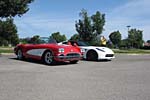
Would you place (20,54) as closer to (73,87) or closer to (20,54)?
(20,54)

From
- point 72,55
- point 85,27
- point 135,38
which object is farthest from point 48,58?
point 135,38

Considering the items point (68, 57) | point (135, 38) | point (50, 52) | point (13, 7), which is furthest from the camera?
point (135, 38)

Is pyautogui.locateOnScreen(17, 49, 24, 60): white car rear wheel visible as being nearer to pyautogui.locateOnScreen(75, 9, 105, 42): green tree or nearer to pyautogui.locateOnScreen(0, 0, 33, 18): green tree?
pyautogui.locateOnScreen(0, 0, 33, 18): green tree

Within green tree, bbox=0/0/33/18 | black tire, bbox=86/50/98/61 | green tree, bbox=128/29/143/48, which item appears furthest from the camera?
green tree, bbox=128/29/143/48

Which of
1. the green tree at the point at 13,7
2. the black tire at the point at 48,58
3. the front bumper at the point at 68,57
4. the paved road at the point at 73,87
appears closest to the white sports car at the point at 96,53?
the front bumper at the point at 68,57

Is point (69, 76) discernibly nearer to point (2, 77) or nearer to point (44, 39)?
point (2, 77)

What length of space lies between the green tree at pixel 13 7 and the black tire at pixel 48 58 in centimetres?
914

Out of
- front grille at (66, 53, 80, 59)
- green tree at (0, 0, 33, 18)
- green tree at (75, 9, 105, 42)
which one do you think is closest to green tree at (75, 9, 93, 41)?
green tree at (75, 9, 105, 42)

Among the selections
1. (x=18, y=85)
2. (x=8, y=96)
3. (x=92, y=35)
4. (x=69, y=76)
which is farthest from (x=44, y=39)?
(x=92, y=35)

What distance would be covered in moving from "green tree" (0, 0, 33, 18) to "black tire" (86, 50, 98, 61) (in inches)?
327

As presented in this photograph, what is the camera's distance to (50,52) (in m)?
15.9

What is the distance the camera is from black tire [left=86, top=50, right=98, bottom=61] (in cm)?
1858

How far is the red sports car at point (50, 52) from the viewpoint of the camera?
15539 mm

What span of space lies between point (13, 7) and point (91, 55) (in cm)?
907
